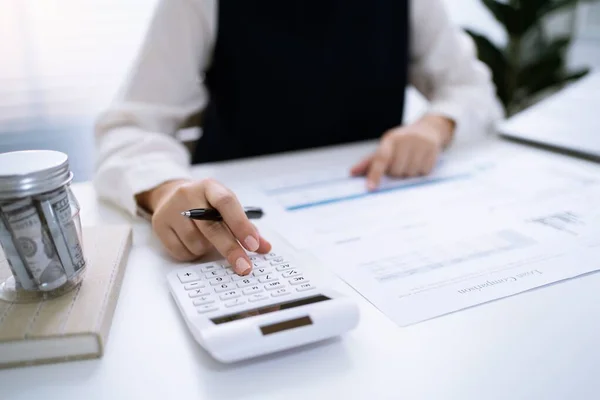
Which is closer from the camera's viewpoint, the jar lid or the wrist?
the jar lid

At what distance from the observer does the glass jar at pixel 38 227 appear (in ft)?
1.25

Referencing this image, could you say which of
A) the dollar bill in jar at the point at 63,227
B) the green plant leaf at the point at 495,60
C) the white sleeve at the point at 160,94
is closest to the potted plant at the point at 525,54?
the green plant leaf at the point at 495,60

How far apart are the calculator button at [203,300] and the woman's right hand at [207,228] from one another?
0.15 feet

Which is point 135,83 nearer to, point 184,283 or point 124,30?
point 184,283

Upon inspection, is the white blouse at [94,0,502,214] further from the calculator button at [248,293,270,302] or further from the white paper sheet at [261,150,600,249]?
the calculator button at [248,293,270,302]

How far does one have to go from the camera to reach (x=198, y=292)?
1.49 feet

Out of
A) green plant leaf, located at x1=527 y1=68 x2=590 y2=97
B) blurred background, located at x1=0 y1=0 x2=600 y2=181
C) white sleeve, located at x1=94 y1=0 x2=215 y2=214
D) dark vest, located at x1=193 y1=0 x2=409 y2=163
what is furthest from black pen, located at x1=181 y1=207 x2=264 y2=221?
green plant leaf, located at x1=527 y1=68 x2=590 y2=97

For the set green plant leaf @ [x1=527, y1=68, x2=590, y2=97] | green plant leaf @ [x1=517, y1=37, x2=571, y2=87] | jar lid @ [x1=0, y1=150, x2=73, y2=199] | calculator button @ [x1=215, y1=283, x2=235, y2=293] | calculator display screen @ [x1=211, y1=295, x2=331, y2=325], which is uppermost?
jar lid @ [x1=0, y1=150, x2=73, y2=199]

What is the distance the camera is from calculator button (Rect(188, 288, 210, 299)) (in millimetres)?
448

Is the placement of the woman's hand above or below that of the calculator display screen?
below

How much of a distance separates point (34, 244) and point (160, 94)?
1.75 ft

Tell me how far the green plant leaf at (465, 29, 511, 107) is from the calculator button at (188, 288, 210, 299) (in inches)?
67.0

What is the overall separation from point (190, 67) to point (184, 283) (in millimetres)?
542

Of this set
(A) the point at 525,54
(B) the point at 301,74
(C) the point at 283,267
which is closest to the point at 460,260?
(C) the point at 283,267
